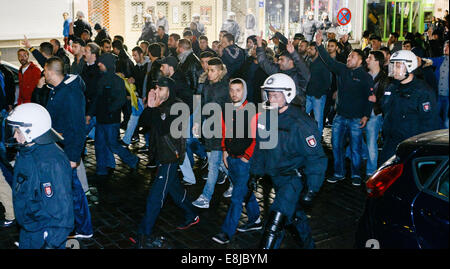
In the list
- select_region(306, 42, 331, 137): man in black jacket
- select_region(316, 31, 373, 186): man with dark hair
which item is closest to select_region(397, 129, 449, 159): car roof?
select_region(316, 31, 373, 186): man with dark hair

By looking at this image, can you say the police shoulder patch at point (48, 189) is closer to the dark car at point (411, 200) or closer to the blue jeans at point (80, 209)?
the blue jeans at point (80, 209)

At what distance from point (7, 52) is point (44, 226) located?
16.9 meters

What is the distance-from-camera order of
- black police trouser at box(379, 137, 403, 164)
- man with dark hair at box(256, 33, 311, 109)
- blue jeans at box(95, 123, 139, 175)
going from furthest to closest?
man with dark hair at box(256, 33, 311, 109) < blue jeans at box(95, 123, 139, 175) < black police trouser at box(379, 137, 403, 164)

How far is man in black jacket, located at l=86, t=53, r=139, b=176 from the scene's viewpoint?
9.48 metres

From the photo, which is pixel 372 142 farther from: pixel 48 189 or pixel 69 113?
pixel 48 189

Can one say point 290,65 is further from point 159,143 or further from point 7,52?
point 7,52

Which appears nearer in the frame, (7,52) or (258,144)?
(258,144)

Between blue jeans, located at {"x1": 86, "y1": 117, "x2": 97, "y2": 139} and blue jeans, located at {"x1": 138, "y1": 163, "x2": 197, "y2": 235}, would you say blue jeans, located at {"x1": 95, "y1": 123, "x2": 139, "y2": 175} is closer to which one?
blue jeans, located at {"x1": 86, "y1": 117, "x2": 97, "y2": 139}

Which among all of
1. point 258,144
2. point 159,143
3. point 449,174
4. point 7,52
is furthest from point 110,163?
point 7,52

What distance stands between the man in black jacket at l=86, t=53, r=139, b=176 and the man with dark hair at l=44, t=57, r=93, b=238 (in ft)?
7.29

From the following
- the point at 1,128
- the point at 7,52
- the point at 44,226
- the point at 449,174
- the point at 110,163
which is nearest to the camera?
the point at 449,174

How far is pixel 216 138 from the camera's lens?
7984mm
